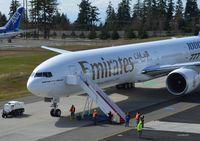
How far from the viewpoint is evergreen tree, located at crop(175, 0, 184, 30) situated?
15132 centimetres

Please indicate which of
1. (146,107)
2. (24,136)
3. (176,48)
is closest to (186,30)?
(176,48)

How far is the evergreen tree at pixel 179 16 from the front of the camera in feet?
496

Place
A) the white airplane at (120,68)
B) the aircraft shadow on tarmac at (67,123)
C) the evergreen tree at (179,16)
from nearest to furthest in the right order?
the aircraft shadow on tarmac at (67,123) < the white airplane at (120,68) < the evergreen tree at (179,16)

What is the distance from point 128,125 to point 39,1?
147994mm

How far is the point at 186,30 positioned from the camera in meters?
147

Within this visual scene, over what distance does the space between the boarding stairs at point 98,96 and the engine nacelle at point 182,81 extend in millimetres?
7765

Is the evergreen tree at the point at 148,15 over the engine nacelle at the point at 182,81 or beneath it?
over

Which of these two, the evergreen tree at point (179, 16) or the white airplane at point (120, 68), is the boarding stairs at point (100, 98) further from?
the evergreen tree at point (179, 16)

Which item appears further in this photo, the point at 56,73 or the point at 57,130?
the point at 56,73

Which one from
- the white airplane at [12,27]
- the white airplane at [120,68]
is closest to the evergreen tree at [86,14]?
the white airplane at [12,27]

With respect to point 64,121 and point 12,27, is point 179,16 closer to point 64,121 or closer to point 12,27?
point 12,27

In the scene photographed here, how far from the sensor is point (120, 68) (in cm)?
3494

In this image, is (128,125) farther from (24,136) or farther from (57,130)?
(24,136)

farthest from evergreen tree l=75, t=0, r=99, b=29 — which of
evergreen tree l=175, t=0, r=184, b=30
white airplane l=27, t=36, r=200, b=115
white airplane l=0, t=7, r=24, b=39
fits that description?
white airplane l=27, t=36, r=200, b=115
